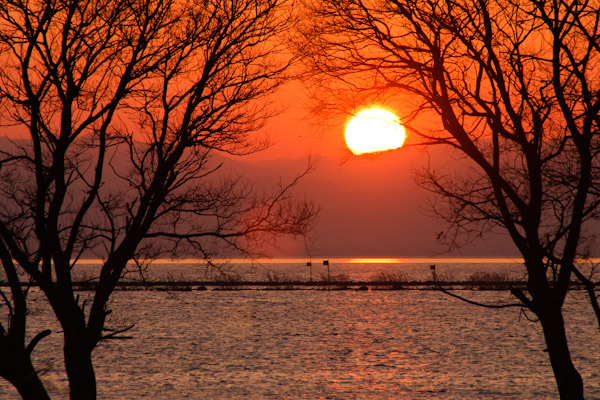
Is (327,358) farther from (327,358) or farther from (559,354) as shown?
(559,354)

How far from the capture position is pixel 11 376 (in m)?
9.64

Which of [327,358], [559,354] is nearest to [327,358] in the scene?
[327,358]

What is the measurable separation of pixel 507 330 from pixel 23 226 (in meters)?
64.1

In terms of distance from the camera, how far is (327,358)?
151 feet

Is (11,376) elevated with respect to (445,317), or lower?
elevated

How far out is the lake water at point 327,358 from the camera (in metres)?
31.4

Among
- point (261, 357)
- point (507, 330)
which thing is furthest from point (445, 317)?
point (261, 357)

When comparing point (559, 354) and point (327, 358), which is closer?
point (559, 354)

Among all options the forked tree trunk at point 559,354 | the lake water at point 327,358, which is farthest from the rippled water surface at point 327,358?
the forked tree trunk at point 559,354

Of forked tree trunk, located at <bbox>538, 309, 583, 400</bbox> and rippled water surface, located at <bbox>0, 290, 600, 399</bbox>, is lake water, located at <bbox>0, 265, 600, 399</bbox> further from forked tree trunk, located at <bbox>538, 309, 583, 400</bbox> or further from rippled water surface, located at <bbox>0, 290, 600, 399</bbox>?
forked tree trunk, located at <bbox>538, 309, 583, 400</bbox>

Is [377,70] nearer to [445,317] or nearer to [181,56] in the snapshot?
[181,56]

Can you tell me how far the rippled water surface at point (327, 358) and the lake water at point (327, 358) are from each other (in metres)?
0.07

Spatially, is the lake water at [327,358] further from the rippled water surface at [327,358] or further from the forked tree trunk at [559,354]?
the forked tree trunk at [559,354]

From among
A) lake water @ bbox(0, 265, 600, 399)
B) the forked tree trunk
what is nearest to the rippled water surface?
lake water @ bbox(0, 265, 600, 399)
